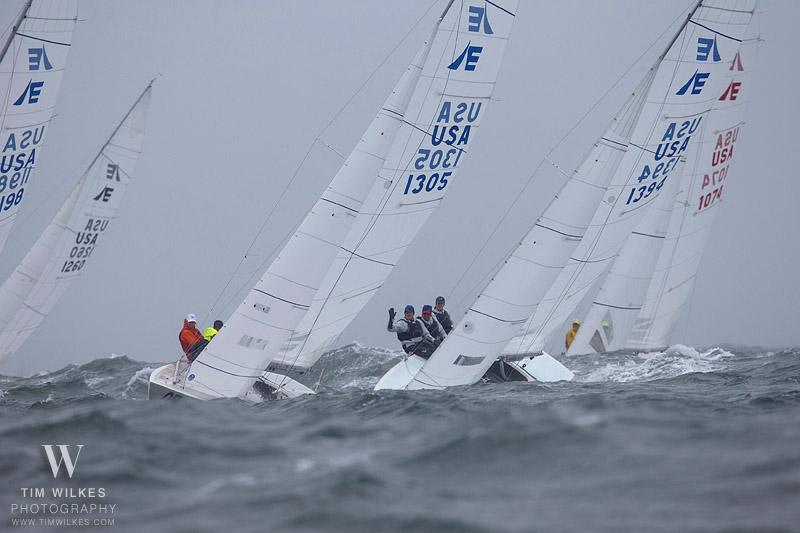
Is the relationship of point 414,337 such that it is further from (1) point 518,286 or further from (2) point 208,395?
(2) point 208,395

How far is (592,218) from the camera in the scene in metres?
11.8

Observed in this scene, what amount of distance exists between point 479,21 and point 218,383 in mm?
5438

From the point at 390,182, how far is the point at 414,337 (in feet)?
6.32

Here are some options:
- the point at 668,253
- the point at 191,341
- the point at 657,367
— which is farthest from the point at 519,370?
the point at 668,253

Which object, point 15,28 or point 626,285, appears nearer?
point 15,28

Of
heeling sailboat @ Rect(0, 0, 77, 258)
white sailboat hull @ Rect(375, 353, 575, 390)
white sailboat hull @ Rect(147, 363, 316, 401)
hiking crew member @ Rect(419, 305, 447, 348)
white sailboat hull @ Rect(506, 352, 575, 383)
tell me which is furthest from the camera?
heeling sailboat @ Rect(0, 0, 77, 258)

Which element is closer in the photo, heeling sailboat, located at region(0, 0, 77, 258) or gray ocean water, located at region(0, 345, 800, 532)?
gray ocean water, located at region(0, 345, 800, 532)

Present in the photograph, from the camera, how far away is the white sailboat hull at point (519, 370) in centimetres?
1144

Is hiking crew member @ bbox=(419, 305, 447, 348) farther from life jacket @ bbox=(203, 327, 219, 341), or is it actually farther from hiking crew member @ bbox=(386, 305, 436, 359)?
life jacket @ bbox=(203, 327, 219, 341)

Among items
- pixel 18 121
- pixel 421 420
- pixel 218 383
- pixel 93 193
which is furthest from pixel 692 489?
pixel 93 193

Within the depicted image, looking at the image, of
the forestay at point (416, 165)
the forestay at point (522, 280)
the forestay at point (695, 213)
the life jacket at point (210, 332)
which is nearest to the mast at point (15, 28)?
the life jacket at point (210, 332)

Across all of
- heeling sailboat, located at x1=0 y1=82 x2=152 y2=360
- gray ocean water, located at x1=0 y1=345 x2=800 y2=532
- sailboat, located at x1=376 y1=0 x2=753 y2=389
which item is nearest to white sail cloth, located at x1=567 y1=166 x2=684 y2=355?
sailboat, located at x1=376 y1=0 x2=753 y2=389

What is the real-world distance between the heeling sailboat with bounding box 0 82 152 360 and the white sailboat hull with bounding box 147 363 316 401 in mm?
4728

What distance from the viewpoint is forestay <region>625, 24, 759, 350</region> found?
16.8 m
